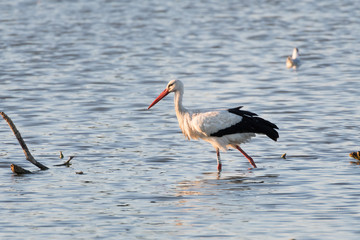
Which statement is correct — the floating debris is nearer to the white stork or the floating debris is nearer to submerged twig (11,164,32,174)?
the white stork

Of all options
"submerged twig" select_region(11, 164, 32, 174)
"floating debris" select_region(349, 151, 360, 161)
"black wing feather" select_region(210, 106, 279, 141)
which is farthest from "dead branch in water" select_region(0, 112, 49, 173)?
"floating debris" select_region(349, 151, 360, 161)

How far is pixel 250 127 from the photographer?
13.6 meters

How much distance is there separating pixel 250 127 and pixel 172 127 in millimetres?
3947

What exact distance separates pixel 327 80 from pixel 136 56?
23.7ft

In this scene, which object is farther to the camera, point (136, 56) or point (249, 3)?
point (249, 3)

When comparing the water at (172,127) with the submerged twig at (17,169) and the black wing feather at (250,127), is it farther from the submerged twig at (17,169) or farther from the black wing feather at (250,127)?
the black wing feather at (250,127)

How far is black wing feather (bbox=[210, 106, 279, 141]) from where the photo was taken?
1355 cm

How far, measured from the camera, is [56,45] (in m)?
30.7

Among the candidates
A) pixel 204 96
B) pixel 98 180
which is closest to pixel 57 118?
pixel 204 96

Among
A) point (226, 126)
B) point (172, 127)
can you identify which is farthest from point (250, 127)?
point (172, 127)

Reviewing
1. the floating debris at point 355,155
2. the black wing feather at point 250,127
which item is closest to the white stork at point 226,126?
the black wing feather at point 250,127

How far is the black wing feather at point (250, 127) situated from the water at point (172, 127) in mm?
566

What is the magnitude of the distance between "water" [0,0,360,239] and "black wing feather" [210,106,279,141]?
566mm

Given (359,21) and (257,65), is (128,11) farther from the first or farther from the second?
(257,65)
